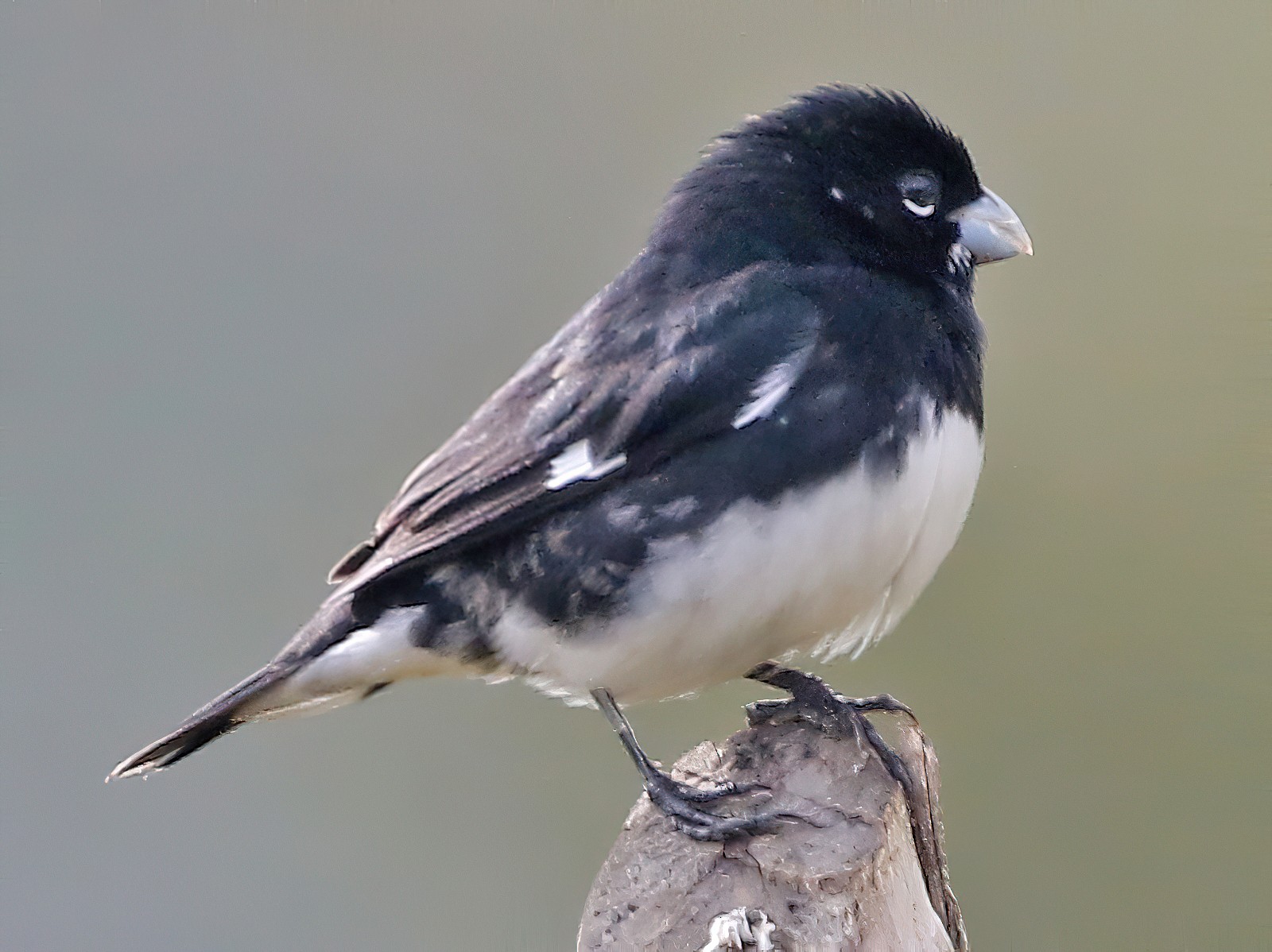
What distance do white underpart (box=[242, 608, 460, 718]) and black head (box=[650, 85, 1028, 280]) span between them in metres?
0.81

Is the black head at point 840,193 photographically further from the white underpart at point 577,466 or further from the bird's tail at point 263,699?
the bird's tail at point 263,699

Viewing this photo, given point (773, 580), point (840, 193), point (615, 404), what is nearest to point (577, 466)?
point (615, 404)

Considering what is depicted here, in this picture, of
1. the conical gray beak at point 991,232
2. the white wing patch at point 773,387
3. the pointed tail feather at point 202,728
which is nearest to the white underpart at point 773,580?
the white wing patch at point 773,387

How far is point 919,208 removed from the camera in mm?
2275

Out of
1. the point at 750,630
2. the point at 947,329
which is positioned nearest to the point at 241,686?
the point at 750,630

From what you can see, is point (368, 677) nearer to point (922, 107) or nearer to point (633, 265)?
point (633, 265)

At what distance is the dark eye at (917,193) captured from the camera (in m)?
2.27

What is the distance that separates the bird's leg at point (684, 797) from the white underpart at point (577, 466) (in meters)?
0.38

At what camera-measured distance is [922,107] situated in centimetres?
230

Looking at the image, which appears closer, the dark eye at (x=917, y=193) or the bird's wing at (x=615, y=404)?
the bird's wing at (x=615, y=404)

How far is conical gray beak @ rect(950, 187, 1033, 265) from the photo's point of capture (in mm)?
2299

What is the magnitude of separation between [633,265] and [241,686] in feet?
3.36

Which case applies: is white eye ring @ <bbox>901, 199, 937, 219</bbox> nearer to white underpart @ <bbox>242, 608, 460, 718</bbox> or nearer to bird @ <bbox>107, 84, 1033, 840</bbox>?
bird @ <bbox>107, 84, 1033, 840</bbox>

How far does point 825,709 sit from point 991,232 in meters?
0.87
